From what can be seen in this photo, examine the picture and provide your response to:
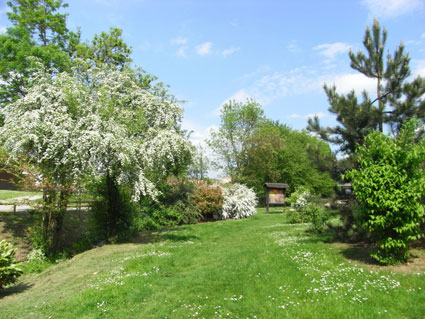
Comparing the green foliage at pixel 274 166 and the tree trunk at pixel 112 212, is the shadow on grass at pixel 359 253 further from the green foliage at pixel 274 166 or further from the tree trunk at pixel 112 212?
the green foliage at pixel 274 166

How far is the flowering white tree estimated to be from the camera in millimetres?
11867

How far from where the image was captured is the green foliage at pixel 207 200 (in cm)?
2342

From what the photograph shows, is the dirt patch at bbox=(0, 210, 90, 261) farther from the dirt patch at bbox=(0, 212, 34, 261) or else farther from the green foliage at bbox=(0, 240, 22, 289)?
the green foliage at bbox=(0, 240, 22, 289)

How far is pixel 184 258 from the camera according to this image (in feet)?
35.9

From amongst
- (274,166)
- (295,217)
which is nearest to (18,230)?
(295,217)

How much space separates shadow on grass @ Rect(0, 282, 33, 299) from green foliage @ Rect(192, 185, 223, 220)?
13691mm

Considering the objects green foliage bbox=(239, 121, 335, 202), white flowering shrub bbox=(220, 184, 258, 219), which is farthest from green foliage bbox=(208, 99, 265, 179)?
white flowering shrub bbox=(220, 184, 258, 219)

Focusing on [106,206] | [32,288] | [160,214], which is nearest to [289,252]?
[32,288]

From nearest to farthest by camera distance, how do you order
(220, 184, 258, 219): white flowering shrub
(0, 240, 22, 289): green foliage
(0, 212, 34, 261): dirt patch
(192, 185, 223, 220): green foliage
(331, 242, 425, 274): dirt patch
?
(331, 242, 425, 274): dirt patch < (0, 240, 22, 289): green foliage < (0, 212, 34, 261): dirt patch < (192, 185, 223, 220): green foliage < (220, 184, 258, 219): white flowering shrub

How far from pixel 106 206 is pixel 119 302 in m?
8.38

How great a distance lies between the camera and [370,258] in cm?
834

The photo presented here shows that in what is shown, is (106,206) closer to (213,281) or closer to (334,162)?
(213,281)

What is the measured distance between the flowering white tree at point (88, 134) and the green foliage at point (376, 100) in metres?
6.74

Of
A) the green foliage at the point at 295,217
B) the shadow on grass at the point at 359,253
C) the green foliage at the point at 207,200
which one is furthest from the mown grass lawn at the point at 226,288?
the green foliage at the point at 207,200
